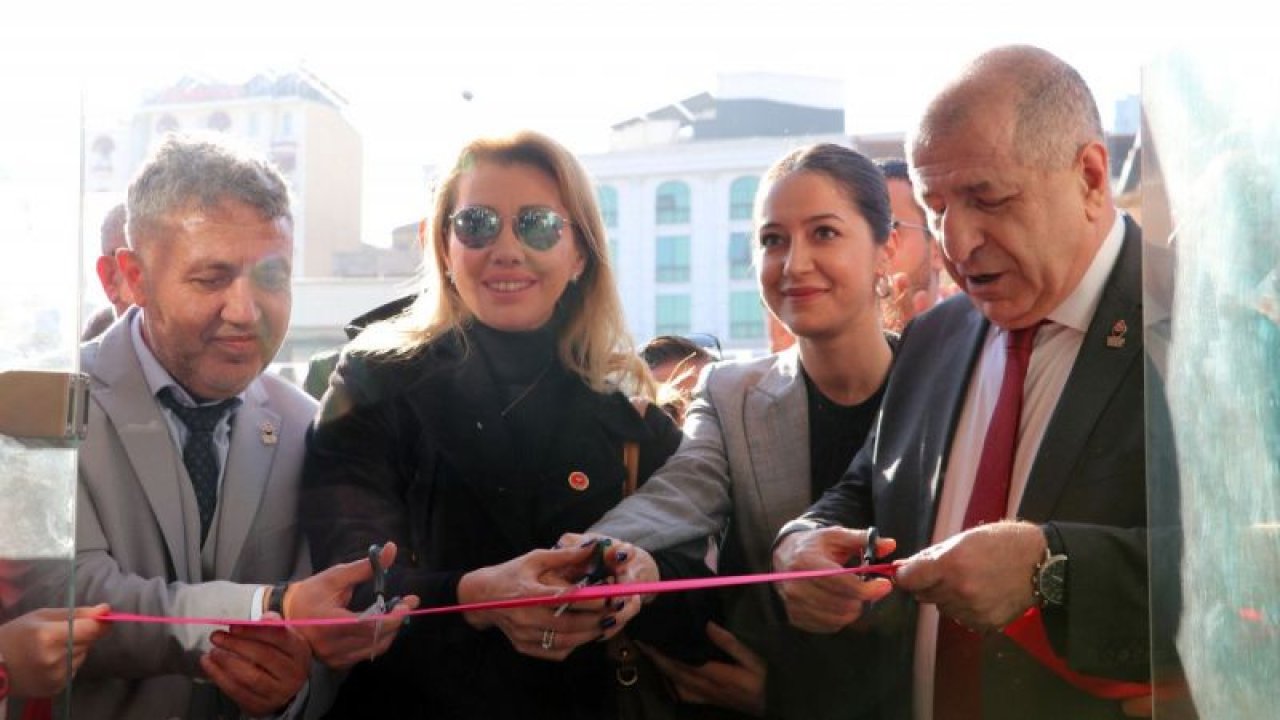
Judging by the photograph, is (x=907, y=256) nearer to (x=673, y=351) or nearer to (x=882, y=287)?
(x=882, y=287)

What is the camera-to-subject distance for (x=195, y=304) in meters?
2.63

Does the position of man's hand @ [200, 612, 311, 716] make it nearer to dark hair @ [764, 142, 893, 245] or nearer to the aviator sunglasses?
the aviator sunglasses

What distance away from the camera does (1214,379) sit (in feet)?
6.15

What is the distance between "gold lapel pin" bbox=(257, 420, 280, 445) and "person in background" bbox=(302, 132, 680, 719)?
0.07 meters

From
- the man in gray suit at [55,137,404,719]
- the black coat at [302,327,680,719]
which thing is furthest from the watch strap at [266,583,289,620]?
the black coat at [302,327,680,719]

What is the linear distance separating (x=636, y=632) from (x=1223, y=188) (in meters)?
1.35

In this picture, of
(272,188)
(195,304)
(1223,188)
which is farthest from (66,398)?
(1223,188)

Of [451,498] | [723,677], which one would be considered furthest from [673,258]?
[723,677]

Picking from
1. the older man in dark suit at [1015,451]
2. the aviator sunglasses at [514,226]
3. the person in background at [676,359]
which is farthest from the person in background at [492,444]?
the person in background at [676,359]

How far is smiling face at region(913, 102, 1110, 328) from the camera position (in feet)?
7.52

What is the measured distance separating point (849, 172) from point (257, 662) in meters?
1.44

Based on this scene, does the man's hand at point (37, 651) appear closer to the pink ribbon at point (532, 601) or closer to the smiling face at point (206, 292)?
the pink ribbon at point (532, 601)

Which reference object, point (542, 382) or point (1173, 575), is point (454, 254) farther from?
point (1173, 575)

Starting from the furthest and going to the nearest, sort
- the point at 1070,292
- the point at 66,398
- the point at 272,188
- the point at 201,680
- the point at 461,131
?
the point at 461,131 → the point at 272,188 → the point at 201,680 → the point at 1070,292 → the point at 66,398
